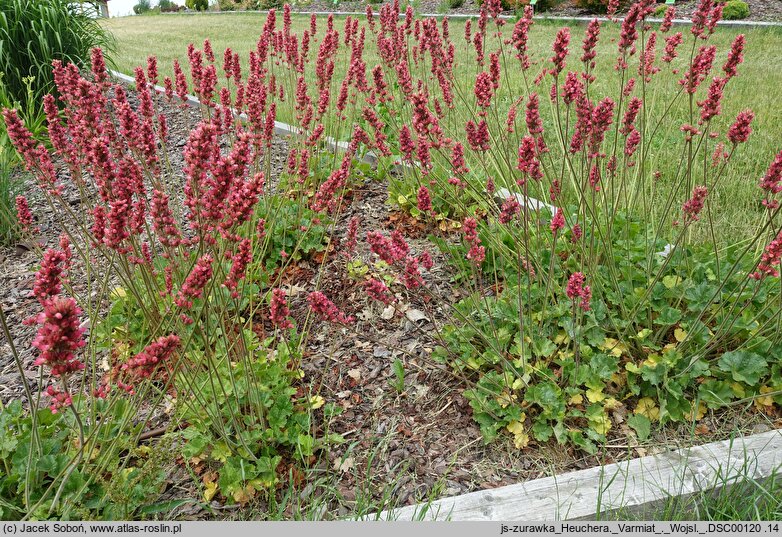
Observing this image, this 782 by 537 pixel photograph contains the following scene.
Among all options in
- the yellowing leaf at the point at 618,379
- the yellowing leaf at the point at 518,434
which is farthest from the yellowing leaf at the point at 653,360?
the yellowing leaf at the point at 518,434

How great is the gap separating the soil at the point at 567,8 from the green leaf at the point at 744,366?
8.17m

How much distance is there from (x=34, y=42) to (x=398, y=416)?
605 cm

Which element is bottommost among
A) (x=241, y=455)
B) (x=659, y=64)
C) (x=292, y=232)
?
(x=241, y=455)

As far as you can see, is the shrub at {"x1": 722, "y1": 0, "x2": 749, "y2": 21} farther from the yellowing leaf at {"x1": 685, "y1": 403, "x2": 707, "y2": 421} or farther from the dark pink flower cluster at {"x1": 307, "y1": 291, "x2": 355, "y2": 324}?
the dark pink flower cluster at {"x1": 307, "y1": 291, "x2": 355, "y2": 324}

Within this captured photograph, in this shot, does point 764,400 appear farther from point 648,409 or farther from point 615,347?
point 615,347

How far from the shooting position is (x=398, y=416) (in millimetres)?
2285

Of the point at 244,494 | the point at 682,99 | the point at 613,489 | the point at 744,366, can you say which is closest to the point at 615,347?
the point at 744,366

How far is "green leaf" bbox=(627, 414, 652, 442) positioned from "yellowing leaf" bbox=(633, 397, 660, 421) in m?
0.06

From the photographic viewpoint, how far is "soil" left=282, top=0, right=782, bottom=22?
10.3m

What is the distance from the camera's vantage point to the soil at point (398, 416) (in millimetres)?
2020
